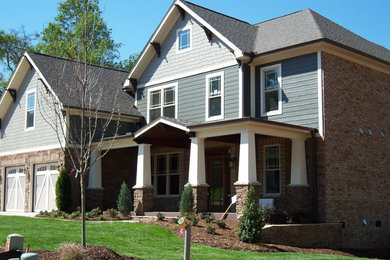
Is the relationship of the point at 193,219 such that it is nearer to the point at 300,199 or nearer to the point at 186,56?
the point at 300,199

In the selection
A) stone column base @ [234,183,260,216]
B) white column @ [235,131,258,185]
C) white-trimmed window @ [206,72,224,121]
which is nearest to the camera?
stone column base @ [234,183,260,216]

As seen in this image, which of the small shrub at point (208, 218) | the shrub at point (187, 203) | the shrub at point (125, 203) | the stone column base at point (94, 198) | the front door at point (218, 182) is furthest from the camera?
the stone column base at point (94, 198)

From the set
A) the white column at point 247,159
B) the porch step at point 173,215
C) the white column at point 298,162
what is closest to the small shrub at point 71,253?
the white column at point 247,159

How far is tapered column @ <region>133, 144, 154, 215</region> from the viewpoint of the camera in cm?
1877

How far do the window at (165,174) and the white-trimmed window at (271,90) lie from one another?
199 inches

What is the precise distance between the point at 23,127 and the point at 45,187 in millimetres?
3515

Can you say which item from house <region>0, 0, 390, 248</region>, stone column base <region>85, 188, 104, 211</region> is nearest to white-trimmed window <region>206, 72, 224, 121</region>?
house <region>0, 0, 390, 248</region>

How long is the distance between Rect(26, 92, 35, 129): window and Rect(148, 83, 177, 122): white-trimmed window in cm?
573

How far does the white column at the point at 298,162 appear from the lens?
1670 cm

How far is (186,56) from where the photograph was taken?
20891 mm

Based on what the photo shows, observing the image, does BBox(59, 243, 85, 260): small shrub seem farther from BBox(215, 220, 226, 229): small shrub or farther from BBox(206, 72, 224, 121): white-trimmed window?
BBox(206, 72, 224, 121): white-trimmed window

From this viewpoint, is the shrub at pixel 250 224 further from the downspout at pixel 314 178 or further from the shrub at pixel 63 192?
the shrub at pixel 63 192

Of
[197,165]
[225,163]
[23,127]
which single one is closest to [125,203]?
[197,165]

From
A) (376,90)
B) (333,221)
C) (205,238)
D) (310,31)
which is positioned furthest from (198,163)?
(376,90)
